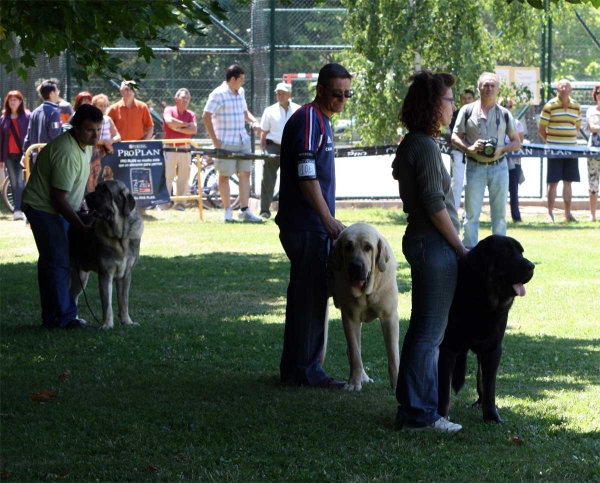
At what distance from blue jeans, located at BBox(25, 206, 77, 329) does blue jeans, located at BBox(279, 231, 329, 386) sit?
3098 millimetres

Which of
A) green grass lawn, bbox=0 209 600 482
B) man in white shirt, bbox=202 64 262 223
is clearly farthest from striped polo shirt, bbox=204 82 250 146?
green grass lawn, bbox=0 209 600 482

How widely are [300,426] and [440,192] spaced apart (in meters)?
1.56

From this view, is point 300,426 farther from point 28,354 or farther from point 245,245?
point 245,245

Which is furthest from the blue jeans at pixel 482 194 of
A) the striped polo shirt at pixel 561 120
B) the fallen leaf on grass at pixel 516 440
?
the fallen leaf on grass at pixel 516 440

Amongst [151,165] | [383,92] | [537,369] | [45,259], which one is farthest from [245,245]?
[537,369]

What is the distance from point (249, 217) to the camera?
17938 mm

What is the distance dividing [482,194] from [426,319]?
7245 mm

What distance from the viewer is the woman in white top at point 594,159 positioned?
1792cm

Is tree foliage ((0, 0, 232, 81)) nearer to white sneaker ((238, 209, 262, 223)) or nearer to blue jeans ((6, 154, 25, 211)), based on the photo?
white sneaker ((238, 209, 262, 223))

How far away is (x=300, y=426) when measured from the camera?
595 centimetres

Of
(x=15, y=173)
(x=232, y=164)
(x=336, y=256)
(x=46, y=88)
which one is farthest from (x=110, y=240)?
(x=15, y=173)

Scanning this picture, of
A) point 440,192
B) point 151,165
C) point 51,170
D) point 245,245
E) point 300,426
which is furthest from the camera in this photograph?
point 151,165

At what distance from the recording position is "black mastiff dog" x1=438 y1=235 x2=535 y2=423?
5.53 m

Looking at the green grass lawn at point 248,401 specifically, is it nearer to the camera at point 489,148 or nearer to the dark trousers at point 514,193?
the camera at point 489,148
